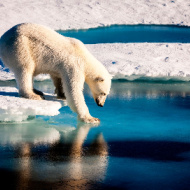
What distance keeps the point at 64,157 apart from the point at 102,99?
1.81 m

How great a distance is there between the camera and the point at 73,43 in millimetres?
6379

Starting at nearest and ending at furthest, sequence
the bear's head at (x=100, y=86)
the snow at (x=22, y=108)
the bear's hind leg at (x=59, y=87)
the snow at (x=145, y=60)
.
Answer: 1. the snow at (x=22, y=108)
2. the bear's head at (x=100, y=86)
3. the bear's hind leg at (x=59, y=87)
4. the snow at (x=145, y=60)

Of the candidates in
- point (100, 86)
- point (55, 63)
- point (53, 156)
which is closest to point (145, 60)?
point (100, 86)

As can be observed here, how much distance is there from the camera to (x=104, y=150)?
5090mm

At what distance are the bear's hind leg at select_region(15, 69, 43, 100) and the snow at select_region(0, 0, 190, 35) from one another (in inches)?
428

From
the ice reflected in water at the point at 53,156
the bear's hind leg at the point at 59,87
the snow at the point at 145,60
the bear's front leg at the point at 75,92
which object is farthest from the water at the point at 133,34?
the ice reflected in water at the point at 53,156

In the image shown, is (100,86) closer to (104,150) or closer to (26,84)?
(26,84)

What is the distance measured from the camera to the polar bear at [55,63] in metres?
6.12

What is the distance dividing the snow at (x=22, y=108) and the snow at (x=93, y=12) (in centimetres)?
1126

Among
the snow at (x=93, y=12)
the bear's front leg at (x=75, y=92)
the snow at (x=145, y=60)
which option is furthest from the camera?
the snow at (x=93, y=12)

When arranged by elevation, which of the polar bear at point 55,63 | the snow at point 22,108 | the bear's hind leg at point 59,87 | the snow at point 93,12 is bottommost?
the snow at point 22,108

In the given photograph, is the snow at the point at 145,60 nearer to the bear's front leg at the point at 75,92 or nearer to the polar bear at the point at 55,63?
the polar bear at the point at 55,63

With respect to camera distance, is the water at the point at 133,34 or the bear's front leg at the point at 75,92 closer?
the bear's front leg at the point at 75,92

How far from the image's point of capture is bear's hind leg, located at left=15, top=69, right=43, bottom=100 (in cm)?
631
